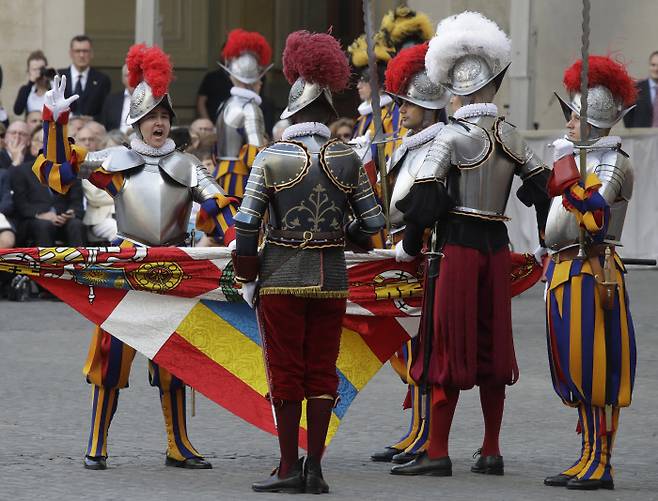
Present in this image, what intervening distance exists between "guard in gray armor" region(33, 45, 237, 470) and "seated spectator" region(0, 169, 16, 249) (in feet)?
21.7

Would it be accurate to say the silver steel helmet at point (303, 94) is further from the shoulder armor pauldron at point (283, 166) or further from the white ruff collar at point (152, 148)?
the white ruff collar at point (152, 148)

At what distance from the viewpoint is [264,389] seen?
8328 mm

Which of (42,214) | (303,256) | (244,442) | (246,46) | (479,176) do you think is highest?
(246,46)

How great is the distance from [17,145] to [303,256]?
8501mm

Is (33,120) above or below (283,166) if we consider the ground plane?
below

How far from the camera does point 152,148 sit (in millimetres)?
8367

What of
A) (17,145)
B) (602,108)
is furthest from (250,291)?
(17,145)

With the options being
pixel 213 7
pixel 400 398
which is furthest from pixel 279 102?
pixel 400 398

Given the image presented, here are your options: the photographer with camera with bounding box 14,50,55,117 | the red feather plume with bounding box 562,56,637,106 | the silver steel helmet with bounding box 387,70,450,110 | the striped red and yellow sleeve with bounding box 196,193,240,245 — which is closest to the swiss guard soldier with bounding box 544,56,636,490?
the red feather plume with bounding box 562,56,637,106

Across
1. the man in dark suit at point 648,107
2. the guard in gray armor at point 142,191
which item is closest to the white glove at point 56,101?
the guard in gray armor at point 142,191

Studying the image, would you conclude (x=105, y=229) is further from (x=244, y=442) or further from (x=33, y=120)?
(x=244, y=442)

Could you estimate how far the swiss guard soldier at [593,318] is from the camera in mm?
7918

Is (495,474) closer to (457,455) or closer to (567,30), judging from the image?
(457,455)

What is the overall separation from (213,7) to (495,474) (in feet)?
54.8
